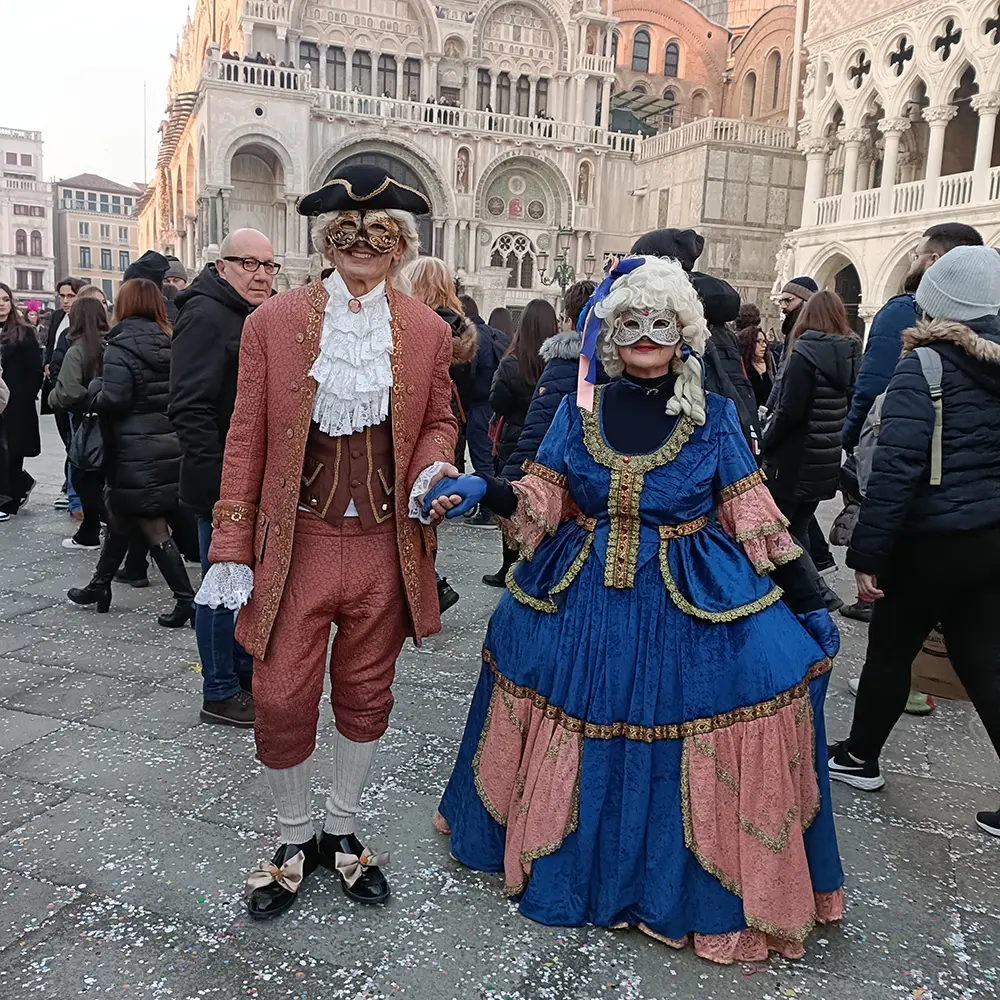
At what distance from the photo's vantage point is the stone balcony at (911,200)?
17.0 metres

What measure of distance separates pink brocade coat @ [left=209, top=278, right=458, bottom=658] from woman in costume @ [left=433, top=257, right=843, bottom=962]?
0.25m

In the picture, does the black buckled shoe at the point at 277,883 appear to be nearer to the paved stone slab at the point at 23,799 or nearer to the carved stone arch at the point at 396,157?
the paved stone slab at the point at 23,799

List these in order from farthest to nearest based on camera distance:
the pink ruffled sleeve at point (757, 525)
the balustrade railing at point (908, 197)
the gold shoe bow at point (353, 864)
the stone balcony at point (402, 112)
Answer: the stone balcony at point (402, 112) < the balustrade railing at point (908, 197) < the gold shoe bow at point (353, 864) < the pink ruffled sleeve at point (757, 525)

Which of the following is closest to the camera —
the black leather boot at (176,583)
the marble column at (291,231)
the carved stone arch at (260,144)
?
the black leather boot at (176,583)

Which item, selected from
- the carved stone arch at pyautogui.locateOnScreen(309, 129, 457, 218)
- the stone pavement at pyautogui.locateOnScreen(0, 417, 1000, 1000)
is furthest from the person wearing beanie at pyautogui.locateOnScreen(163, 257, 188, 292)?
the carved stone arch at pyautogui.locateOnScreen(309, 129, 457, 218)

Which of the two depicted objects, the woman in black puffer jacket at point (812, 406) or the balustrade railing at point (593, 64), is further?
the balustrade railing at point (593, 64)

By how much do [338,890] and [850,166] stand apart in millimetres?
21523

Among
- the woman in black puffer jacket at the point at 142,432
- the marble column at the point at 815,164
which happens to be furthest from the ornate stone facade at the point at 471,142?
the woman in black puffer jacket at the point at 142,432

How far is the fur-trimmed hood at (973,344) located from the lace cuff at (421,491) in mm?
1784

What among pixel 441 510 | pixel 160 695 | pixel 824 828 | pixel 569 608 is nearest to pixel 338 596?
pixel 441 510

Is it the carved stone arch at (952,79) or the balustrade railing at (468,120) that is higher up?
the balustrade railing at (468,120)

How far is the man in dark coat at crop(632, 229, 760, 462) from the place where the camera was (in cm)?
324

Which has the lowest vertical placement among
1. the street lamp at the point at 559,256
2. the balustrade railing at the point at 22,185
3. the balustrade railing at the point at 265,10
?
Result: the street lamp at the point at 559,256

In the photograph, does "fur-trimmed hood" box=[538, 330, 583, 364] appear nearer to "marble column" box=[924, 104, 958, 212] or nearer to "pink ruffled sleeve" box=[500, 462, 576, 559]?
"pink ruffled sleeve" box=[500, 462, 576, 559]
